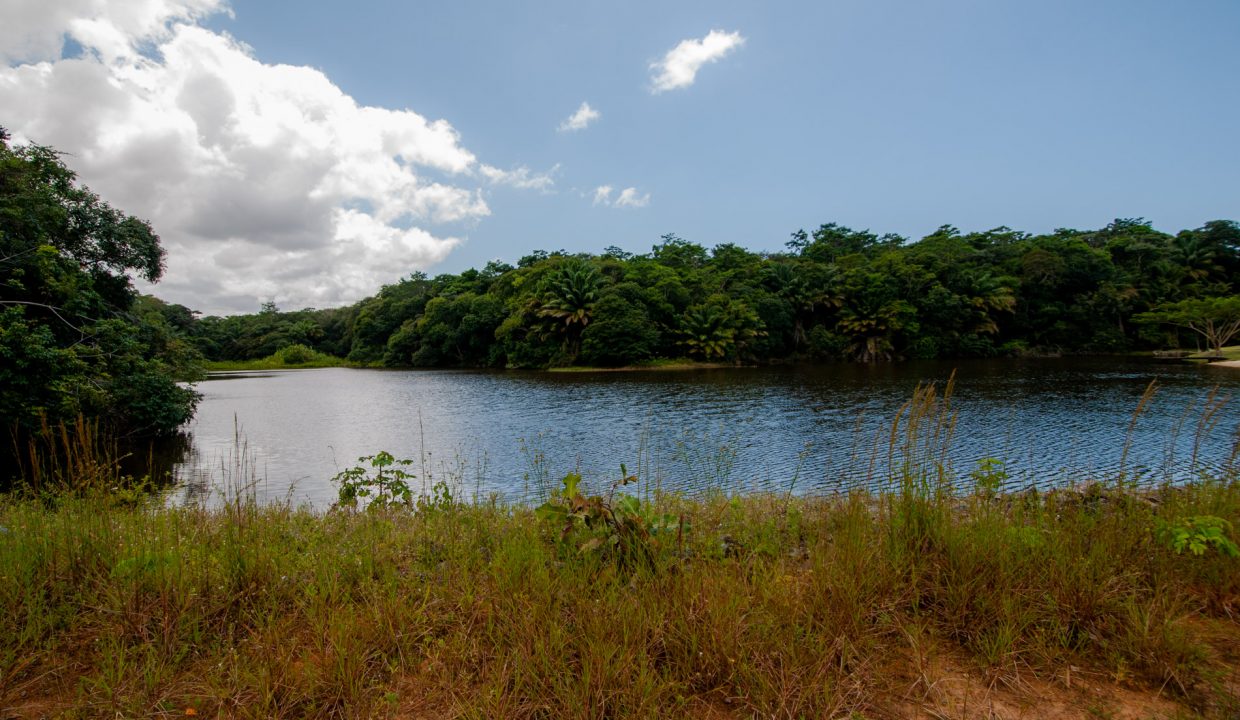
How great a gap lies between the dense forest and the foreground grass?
159 ft

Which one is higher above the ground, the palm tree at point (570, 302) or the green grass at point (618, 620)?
the palm tree at point (570, 302)

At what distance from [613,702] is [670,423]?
1800cm

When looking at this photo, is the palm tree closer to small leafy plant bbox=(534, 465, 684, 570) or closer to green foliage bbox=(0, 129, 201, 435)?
green foliage bbox=(0, 129, 201, 435)

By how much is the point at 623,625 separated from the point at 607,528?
77 centimetres

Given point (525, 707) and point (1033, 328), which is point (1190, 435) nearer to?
point (525, 707)

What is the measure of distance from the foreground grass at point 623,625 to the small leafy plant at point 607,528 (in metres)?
0.07

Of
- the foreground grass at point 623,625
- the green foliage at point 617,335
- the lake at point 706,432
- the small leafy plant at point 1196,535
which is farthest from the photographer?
the green foliage at point 617,335

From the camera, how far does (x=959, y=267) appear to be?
60.0 m

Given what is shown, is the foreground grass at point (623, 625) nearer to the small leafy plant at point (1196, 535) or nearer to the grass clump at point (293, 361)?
the small leafy plant at point (1196, 535)

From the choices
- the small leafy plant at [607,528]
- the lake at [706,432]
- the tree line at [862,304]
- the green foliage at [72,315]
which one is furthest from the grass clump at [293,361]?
the small leafy plant at [607,528]

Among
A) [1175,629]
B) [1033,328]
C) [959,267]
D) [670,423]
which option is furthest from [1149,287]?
[1175,629]

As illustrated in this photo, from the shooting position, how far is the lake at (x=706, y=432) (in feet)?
36.6

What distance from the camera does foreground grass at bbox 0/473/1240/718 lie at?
7.64ft

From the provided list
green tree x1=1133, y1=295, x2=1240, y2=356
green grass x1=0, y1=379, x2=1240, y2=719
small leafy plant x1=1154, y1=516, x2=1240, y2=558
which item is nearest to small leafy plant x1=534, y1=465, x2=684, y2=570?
green grass x1=0, y1=379, x2=1240, y2=719
